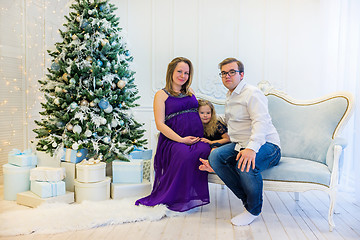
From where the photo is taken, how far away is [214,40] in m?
3.72

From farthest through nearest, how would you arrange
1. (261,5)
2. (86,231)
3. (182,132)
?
1. (261,5)
2. (182,132)
3. (86,231)

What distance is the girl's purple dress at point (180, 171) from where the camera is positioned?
7.51 feet

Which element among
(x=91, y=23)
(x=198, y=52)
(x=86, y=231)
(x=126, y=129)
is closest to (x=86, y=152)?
(x=126, y=129)

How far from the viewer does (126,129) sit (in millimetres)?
2918

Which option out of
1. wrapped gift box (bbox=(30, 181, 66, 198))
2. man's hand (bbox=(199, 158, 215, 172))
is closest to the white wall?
wrapped gift box (bbox=(30, 181, 66, 198))

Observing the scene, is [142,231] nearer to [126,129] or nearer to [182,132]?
[182,132]

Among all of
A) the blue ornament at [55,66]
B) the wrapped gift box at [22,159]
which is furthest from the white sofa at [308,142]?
the wrapped gift box at [22,159]

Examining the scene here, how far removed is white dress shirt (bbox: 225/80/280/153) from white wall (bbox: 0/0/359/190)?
1.42 m

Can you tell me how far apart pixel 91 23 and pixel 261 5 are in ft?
7.02

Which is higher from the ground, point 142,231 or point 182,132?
point 182,132

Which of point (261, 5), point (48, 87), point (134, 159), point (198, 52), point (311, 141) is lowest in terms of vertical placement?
point (134, 159)

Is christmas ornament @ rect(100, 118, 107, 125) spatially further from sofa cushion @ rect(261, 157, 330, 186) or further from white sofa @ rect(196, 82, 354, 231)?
sofa cushion @ rect(261, 157, 330, 186)

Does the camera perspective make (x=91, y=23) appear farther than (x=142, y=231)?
Yes

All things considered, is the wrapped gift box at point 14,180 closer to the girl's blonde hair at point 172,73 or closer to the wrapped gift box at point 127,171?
the wrapped gift box at point 127,171
